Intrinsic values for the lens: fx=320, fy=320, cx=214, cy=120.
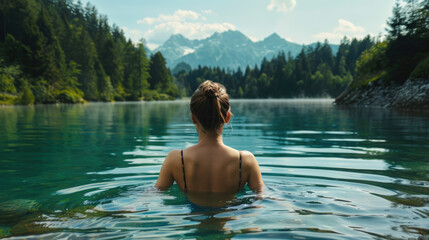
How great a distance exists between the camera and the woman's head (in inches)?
132

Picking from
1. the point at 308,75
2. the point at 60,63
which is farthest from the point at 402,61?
the point at 308,75

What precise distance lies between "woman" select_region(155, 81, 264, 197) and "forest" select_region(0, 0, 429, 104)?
1182 inches

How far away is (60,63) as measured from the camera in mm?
69125

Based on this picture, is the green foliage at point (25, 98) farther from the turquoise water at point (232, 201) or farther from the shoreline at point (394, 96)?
the shoreline at point (394, 96)

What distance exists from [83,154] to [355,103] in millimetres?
38482

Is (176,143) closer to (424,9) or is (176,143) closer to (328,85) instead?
(424,9)

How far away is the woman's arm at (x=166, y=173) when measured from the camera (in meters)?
3.85

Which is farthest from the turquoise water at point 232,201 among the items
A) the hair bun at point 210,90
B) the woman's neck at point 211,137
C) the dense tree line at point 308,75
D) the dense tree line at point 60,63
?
the dense tree line at point 308,75

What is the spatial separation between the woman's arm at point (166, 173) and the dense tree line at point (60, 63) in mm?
52323

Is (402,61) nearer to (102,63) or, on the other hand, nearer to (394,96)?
(394,96)

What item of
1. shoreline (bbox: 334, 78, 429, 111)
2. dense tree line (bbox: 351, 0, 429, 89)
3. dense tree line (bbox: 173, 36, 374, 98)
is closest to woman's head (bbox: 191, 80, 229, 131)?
shoreline (bbox: 334, 78, 429, 111)

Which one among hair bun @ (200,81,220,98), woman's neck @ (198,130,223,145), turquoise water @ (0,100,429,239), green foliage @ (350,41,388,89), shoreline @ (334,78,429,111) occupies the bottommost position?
turquoise water @ (0,100,429,239)

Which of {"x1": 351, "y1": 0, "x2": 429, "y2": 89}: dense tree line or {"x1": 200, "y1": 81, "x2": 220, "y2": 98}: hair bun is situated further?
{"x1": 351, "y1": 0, "x2": 429, "y2": 89}: dense tree line

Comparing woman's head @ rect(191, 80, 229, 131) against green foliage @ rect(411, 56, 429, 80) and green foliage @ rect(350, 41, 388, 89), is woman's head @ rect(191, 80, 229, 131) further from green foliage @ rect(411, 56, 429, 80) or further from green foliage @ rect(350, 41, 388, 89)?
green foliage @ rect(350, 41, 388, 89)
